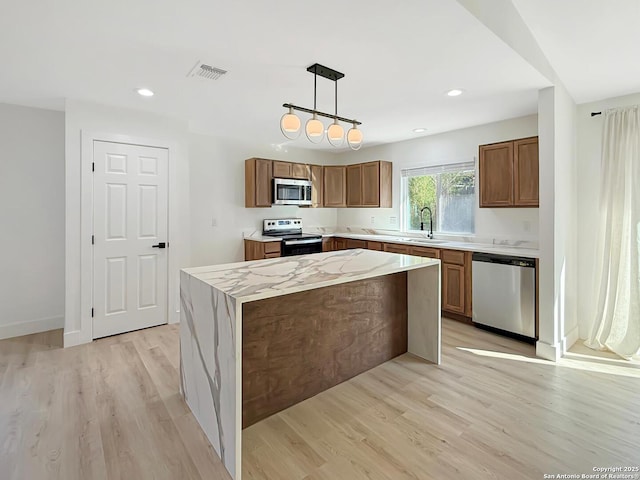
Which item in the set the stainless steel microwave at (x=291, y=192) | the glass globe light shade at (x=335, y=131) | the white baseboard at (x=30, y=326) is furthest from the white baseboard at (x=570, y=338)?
the white baseboard at (x=30, y=326)

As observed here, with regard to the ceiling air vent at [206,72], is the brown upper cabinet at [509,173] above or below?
below

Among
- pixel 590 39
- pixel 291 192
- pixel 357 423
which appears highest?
pixel 590 39

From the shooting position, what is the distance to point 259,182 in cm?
499

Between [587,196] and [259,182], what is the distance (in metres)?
3.99

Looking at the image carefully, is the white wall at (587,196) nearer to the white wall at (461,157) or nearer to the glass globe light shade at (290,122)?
the white wall at (461,157)

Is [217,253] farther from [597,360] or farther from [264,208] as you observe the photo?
[597,360]

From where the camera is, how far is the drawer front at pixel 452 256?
400 centimetres

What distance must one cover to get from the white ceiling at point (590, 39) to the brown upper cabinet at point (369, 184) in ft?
8.57

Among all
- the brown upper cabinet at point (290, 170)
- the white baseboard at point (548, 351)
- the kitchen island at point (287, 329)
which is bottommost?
the white baseboard at point (548, 351)

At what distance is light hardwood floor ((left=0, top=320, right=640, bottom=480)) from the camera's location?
178 centimetres

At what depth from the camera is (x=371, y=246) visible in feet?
16.8

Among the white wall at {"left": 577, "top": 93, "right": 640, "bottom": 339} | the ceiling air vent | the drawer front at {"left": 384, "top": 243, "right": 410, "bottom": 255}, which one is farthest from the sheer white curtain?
the ceiling air vent

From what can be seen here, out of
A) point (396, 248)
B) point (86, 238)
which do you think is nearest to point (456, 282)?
point (396, 248)

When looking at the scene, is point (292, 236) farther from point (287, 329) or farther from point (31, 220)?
point (31, 220)
